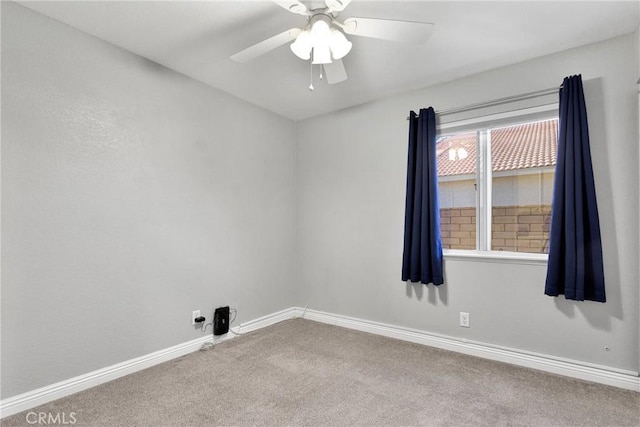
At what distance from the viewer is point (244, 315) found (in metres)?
3.27

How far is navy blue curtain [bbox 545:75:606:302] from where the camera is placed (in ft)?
7.20

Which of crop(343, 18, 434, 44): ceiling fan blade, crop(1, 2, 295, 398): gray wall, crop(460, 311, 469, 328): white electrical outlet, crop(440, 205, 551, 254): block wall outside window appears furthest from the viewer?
crop(460, 311, 469, 328): white electrical outlet

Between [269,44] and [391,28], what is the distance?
0.69 metres

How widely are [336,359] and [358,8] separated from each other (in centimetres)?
249

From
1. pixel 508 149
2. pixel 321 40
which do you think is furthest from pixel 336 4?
pixel 508 149

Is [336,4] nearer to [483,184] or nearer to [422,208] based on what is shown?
[422,208]

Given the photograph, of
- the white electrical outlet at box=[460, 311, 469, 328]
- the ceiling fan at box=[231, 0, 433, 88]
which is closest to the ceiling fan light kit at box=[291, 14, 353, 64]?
the ceiling fan at box=[231, 0, 433, 88]

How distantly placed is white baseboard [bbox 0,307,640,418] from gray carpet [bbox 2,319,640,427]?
6 cm

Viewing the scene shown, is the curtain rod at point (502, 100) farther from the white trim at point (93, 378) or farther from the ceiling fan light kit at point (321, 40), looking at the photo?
the white trim at point (93, 378)

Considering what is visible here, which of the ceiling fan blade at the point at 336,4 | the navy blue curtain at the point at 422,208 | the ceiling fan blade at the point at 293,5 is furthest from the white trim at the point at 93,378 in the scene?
the ceiling fan blade at the point at 336,4

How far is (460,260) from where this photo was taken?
2.79 m

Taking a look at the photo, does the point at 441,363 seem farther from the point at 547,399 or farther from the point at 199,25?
the point at 199,25

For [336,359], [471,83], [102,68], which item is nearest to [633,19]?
[471,83]

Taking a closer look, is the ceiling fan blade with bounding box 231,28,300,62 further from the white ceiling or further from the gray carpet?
the gray carpet
